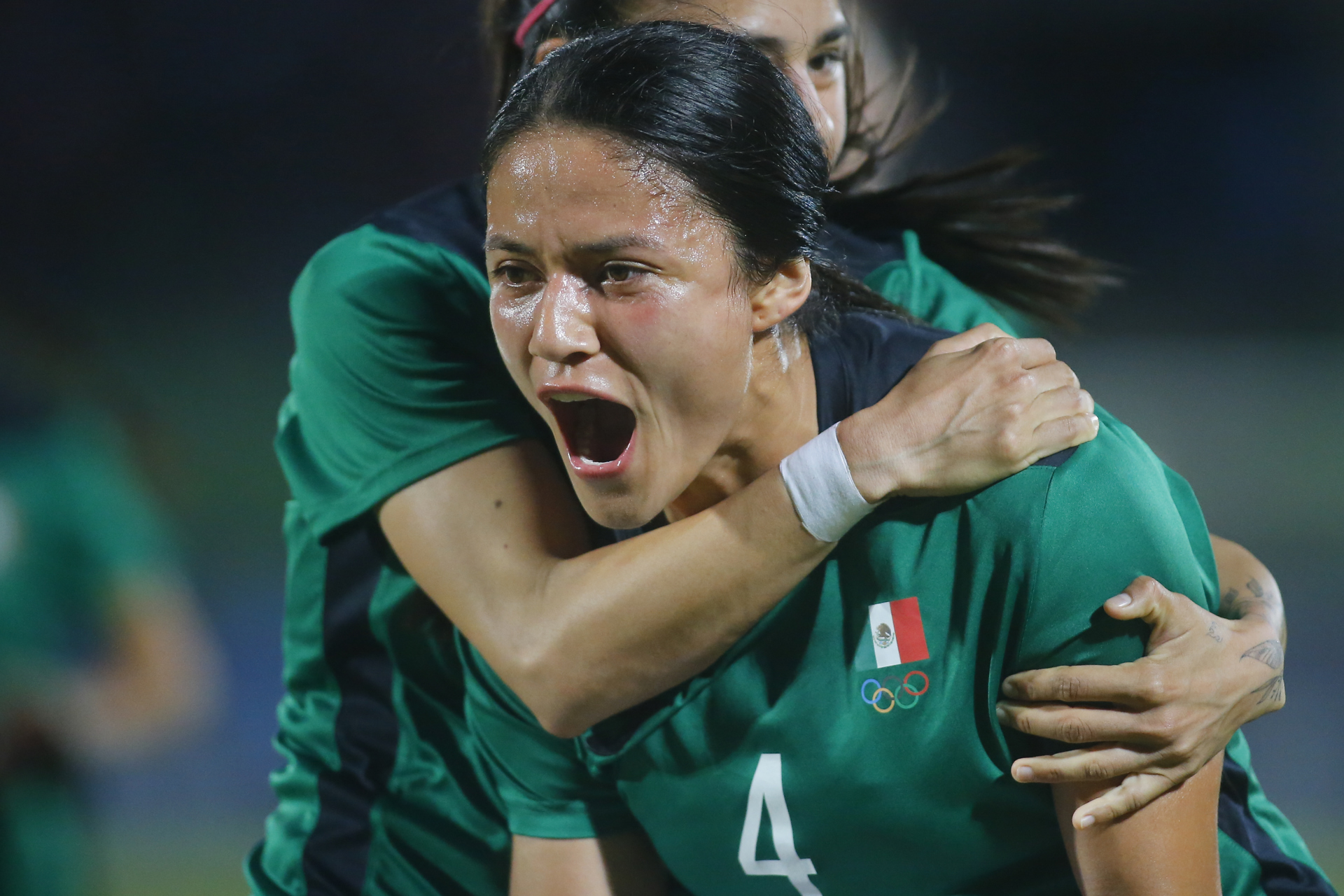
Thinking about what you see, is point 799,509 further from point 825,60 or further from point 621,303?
point 825,60

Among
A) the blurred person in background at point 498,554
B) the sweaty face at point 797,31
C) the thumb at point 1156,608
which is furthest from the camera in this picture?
the sweaty face at point 797,31

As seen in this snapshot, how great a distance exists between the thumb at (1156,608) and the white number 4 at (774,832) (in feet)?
1.30

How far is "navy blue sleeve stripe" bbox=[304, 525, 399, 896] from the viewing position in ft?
5.75

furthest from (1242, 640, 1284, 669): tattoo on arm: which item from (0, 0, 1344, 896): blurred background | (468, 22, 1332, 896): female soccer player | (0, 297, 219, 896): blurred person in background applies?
(0, 0, 1344, 896): blurred background

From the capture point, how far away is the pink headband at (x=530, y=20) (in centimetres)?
158

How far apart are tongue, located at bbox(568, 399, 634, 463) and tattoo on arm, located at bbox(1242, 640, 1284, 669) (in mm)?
668

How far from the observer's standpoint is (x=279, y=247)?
487 cm

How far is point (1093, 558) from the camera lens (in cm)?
115

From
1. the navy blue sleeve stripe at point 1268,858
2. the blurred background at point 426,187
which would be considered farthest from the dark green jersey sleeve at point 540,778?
the blurred background at point 426,187

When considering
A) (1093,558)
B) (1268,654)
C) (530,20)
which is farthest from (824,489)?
(530,20)

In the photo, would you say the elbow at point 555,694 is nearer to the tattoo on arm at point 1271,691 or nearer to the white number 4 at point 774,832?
the white number 4 at point 774,832

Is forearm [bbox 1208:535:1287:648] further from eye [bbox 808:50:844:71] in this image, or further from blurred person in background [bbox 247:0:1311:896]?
eye [bbox 808:50:844:71]

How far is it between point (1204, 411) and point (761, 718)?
4.02m

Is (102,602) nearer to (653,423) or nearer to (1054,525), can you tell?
(653,423)
